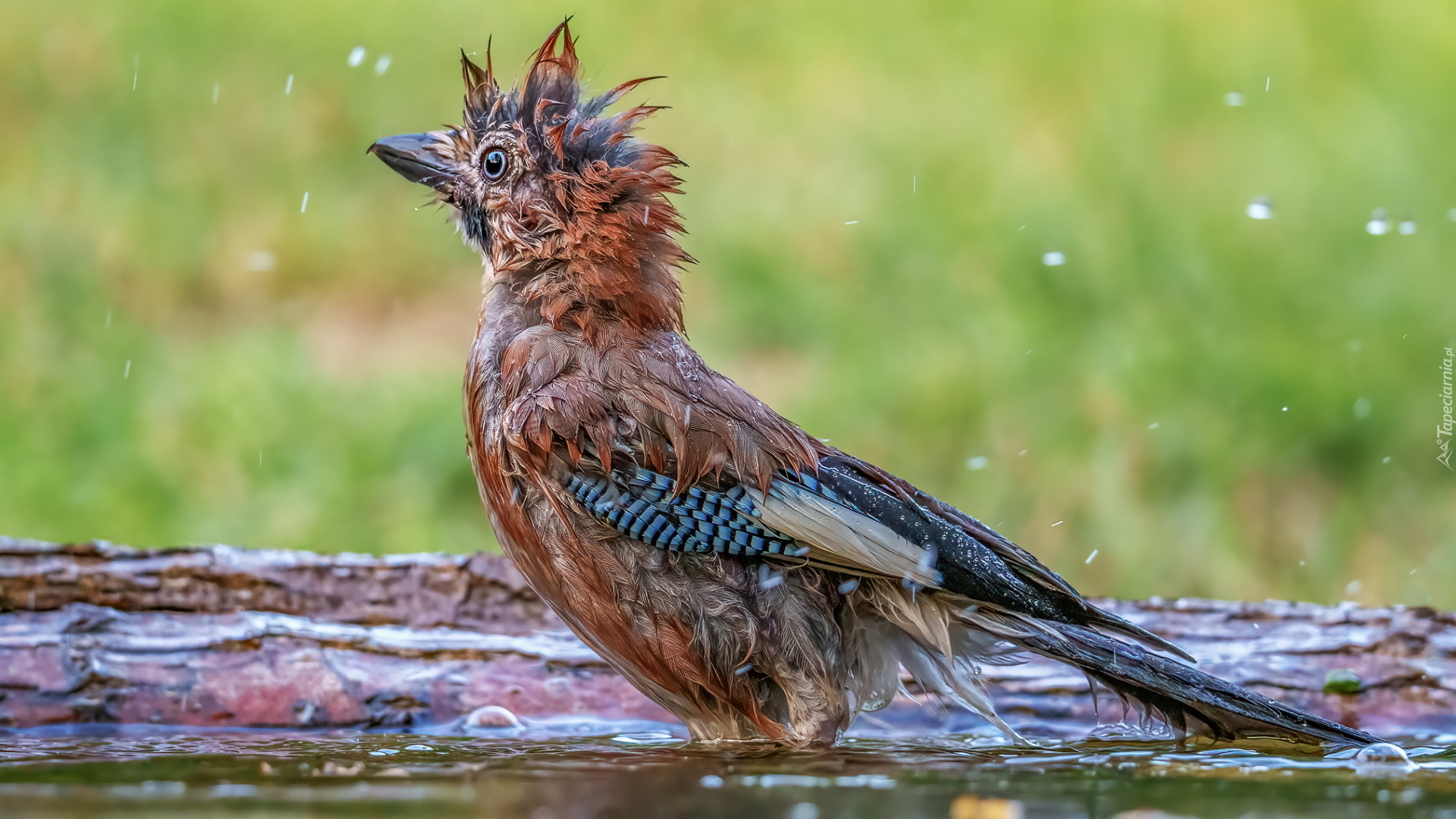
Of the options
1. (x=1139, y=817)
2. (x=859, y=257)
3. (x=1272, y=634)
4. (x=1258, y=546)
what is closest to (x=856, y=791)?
(x=1139, y=817)

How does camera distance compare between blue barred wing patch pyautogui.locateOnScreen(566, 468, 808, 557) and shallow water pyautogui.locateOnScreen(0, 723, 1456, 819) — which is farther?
blue barred wing patch pyautogui.locateOnScreen(566, 468, 808, 557)

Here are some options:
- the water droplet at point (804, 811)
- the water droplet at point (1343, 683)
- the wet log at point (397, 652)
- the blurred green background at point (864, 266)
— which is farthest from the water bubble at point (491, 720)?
the blurred green background at point (864, 266)

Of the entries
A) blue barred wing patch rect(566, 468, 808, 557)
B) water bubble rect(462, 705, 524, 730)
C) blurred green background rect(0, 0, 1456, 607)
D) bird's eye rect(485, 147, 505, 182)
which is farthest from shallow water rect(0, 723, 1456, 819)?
blurred green background rect(0, 0, 1456, 607)

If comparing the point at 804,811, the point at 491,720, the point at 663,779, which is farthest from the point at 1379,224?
the point at 804,811

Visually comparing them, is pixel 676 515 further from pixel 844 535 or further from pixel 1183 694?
pixel 1183 694

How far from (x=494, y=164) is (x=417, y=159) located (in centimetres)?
34

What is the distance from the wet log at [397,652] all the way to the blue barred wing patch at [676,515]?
0.81 metres

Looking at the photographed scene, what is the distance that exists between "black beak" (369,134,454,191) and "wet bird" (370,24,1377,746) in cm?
71

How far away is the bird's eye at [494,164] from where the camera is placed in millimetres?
5012

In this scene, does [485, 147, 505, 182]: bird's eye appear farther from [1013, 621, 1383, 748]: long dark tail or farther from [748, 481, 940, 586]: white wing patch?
[1013, 621, 1383, 748]: long dark tail

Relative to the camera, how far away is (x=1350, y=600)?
7648 millimetres

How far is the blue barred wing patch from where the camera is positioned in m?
4.27

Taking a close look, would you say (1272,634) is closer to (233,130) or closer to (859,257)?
(859,257)

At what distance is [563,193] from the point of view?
4820 millimetres
